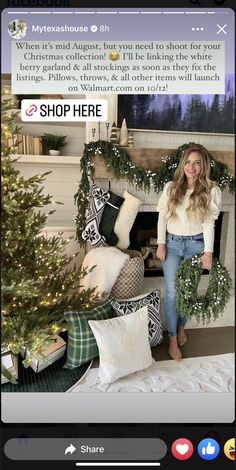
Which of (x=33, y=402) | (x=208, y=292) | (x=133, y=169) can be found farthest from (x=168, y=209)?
(x=33, y=402)

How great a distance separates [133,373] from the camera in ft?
2.39

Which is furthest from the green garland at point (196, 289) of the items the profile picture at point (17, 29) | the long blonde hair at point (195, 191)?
the profile picture at point (17, 29)

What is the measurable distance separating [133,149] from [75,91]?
0.55 meters

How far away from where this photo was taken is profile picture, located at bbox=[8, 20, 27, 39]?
0.45 metres

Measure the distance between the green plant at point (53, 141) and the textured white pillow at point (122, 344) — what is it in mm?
463

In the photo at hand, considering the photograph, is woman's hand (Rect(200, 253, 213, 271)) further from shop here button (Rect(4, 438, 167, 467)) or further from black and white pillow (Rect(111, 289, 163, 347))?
shop here button (Rect(4, 438, 167, 467))

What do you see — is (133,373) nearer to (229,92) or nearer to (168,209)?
(168,209)

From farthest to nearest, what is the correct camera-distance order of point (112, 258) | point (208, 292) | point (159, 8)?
point (112, 258) < point (208, 292) < point (159, 8)

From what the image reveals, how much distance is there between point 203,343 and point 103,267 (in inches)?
14.4

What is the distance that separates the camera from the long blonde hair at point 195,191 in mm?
722

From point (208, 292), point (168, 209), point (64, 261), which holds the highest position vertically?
point (168, 209)

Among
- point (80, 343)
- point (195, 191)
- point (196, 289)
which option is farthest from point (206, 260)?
point (80, 343)

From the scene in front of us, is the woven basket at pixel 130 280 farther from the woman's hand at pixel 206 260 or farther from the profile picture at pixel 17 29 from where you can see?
the profile picture at pixel 17 29

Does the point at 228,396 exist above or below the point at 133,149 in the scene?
below
